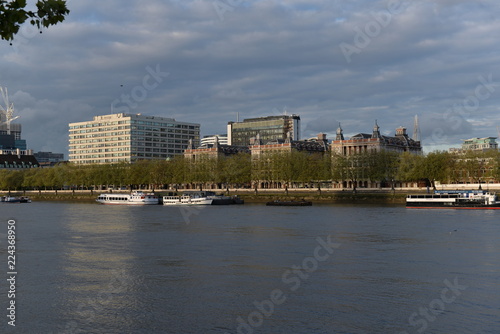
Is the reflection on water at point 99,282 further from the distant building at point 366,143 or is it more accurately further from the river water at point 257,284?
the distant building at point 366,143

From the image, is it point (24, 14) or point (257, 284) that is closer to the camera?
point (24, 14)

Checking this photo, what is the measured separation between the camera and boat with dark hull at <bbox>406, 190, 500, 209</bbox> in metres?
99.1

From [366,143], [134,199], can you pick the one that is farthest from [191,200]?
[366,143]

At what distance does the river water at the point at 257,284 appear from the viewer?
2289 centimetres

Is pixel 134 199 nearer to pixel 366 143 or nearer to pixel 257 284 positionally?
pixel 366 143

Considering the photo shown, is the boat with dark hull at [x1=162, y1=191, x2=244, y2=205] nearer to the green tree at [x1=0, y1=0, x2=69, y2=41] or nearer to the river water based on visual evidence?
the river water

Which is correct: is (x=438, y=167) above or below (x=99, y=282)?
above

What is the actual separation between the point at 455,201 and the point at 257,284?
3120 inches

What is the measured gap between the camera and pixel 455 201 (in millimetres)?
100750

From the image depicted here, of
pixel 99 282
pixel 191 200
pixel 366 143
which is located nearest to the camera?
pixel 99 282

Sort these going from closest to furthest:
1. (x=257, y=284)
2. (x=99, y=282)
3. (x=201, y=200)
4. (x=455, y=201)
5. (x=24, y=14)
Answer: (x=24, y=14), (x=257, y=284), (x=99, y=282), (x=455, y=201), (x=201, y=200)

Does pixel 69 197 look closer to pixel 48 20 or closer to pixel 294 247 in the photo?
pixel 294 247

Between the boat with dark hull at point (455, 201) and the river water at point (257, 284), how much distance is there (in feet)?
167

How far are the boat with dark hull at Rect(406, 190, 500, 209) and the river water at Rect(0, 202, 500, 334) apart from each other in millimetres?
50815
